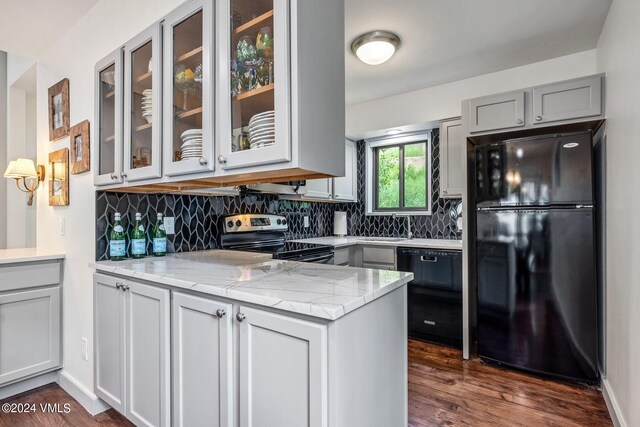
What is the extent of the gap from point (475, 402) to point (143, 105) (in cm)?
262

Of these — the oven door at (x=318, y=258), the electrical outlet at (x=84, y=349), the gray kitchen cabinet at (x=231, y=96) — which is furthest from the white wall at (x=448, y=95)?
the electrical outlet at (x=84, y=349)

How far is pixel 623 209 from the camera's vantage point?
5.76 feet

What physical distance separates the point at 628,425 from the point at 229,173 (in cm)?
226

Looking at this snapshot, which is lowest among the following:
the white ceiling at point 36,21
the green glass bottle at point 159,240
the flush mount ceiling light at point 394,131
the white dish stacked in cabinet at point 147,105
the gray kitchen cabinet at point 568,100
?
the green glass bottle at point 159,240

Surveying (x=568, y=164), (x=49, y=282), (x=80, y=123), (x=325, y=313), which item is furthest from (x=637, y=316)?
(x=49, y=282)

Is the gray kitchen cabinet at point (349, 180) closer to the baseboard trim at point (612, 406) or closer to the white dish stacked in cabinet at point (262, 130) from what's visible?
the white dish stacked in cabinet at point (262, 130)

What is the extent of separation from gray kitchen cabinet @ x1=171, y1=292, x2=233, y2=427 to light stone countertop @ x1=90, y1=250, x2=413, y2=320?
0.26 feet

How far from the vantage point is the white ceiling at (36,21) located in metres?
2.03

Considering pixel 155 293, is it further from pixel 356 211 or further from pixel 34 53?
pixel 356 211

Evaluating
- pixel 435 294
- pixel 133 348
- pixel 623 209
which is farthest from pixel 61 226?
pixel 623 209

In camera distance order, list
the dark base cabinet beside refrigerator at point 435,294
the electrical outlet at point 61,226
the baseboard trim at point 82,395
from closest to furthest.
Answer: the baseboard trim at point 82,395 → the electrical outlet at point 61,226 → the dark base cabinet beside refrigerator at point 435,294

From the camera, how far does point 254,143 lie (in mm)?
1300

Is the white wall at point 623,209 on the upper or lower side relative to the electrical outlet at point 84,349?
upper

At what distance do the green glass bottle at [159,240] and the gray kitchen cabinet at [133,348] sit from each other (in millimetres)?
328
